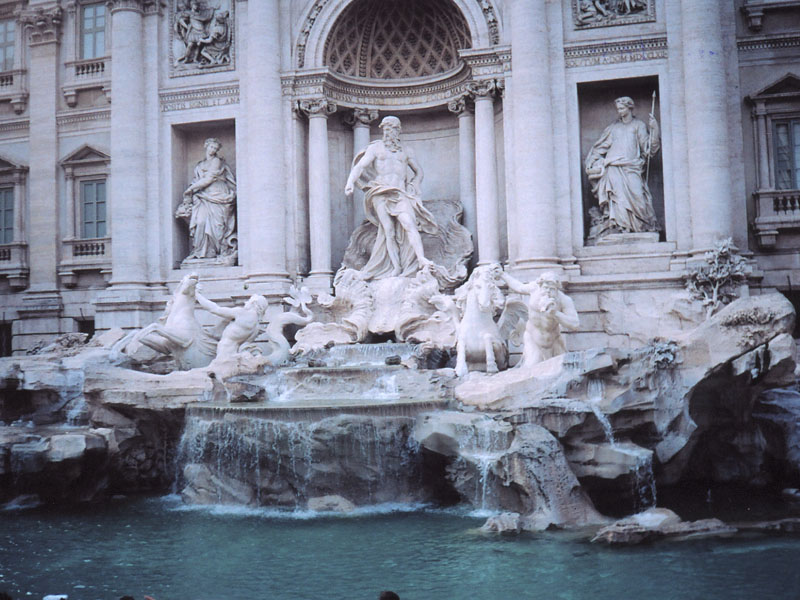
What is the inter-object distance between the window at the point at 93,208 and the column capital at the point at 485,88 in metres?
8.95

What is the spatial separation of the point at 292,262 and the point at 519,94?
5.70 m

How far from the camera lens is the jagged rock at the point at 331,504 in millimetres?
11039

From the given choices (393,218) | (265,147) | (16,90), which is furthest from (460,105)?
(16,90)

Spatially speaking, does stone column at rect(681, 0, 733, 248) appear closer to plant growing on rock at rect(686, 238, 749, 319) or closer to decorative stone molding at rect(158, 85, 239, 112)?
plant growing on rock at rect(686, 238, 749, 319)

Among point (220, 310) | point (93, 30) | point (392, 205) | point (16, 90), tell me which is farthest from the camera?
point (16, 90)

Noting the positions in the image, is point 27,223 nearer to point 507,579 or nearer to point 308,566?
point 308,566

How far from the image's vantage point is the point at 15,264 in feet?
67.1

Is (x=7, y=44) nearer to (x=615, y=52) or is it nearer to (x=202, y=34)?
(x=202, y=34)

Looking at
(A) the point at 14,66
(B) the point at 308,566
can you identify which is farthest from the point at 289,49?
(B) the point at 308,566

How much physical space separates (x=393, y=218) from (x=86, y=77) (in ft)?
27.7

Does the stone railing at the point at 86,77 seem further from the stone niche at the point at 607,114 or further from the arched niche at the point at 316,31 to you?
the stone niche at the point at 607,114

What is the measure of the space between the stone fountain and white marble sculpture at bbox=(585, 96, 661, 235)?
77.6 inches

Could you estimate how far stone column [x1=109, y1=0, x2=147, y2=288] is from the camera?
18.6 metres

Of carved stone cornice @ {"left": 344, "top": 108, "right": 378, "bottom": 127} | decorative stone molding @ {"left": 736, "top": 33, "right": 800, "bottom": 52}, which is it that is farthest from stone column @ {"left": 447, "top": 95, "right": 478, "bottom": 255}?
decorative stone molding @ {"left": 736, "top": 33, "right": 800, "bottom": 52}
